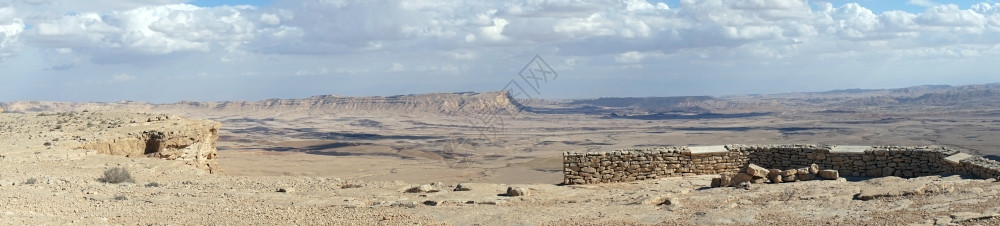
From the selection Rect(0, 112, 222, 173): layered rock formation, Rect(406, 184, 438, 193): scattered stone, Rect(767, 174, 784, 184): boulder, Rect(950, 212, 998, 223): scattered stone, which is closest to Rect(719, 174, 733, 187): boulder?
Rect(767, 174, 784, 184): boulder

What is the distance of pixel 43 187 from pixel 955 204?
1281 centimetres

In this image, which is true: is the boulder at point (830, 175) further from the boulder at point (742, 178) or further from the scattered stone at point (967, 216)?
the scattered stone at point (967, 216)

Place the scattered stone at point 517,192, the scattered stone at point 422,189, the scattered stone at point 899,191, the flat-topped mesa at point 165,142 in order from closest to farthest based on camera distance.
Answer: the scattered stone at point 899,191
the scattered stone at point 517,192
the scattered stone at point 422,189
the flat-topped mesa at point 165,142

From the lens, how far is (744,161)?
15312 millimetres

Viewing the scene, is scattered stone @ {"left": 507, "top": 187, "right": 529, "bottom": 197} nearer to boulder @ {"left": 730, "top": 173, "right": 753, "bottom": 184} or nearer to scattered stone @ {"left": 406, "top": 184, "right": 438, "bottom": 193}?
scattered stone @ {"left": 406, "top": 184, "right": 438, "bottom": 193}

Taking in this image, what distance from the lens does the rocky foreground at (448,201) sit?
8.98 metres

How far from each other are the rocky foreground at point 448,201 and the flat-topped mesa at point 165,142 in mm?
2646

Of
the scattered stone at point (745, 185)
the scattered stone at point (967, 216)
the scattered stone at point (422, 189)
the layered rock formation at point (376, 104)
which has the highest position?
the scattered stone at point (967, 216)

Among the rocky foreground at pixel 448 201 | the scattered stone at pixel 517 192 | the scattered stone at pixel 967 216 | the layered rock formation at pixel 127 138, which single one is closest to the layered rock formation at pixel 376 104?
the layered rock formation at pixel 127 138

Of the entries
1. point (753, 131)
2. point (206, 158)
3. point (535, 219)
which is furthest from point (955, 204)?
point (753, 131)

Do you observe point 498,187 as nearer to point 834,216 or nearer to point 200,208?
point 200,208

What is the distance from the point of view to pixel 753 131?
296 feet

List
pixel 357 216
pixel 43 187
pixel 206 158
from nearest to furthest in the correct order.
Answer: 1. pixel 357 216
2. pixel 43 187
3. pixel 206 158

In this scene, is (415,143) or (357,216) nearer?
(357,216)
